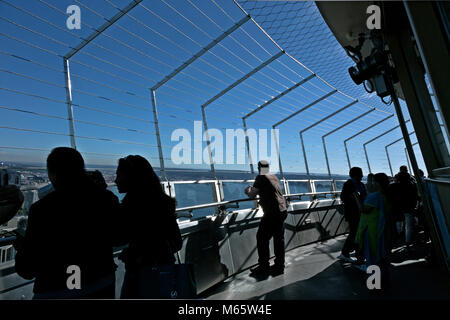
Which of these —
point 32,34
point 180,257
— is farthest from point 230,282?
point 32,34

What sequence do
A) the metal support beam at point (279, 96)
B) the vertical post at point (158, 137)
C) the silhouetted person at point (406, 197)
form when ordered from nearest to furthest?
the vertical post at point (158, 137) < the silhouetted person at point (406, 197) < the metal support beam at point (279, 96)

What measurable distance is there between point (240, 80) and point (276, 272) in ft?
9.88

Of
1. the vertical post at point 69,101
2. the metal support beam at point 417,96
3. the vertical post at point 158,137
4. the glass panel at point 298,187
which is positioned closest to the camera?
the vertical post at point 69,101

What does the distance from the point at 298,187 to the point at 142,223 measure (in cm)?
500

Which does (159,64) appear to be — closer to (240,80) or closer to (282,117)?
(240,80)

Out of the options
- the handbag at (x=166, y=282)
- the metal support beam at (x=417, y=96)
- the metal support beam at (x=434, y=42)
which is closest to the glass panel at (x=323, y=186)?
the metal support beam at (x=417, y=96)

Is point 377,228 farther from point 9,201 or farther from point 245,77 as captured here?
point 9,201

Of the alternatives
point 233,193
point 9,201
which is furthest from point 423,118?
point 9,201

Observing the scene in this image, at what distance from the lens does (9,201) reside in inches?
43.0

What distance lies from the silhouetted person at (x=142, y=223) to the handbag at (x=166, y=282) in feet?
0.08

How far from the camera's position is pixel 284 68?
4594 millimetres

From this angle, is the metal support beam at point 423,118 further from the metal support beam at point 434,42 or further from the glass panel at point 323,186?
the glass panel at point 323,186

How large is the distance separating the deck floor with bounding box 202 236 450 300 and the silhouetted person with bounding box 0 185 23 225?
2225mm

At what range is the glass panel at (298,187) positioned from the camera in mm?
5611
